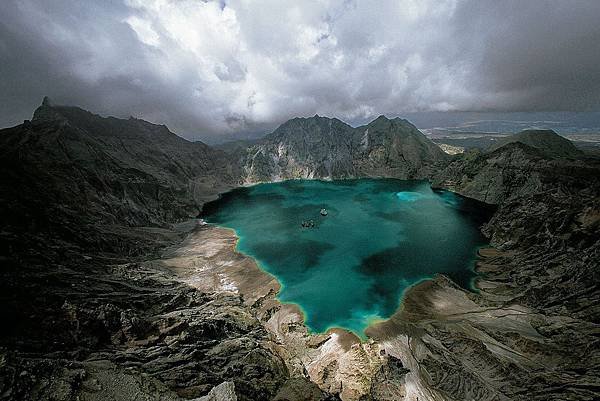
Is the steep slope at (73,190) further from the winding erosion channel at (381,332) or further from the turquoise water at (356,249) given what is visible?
the turquoise water at (356,249)

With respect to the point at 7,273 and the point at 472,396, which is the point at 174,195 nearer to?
the point at 7,273

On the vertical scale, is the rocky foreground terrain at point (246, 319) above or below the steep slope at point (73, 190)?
below

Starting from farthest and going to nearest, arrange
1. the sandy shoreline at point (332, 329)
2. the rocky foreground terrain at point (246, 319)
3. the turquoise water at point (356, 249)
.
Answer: the turquoise water at point (356, 249), the sandy shoreline at point (332, 329), the rocky foreground terrain at point (246, 319)

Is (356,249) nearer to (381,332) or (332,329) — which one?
(332,329)

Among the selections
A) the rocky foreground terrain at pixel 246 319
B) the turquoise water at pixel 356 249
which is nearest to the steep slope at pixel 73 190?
the rocky foreground terrain at pixel 246 319

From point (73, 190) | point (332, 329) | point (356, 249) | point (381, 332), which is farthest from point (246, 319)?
point (73, 190)
